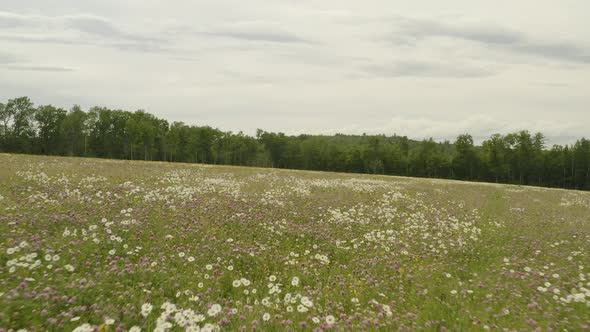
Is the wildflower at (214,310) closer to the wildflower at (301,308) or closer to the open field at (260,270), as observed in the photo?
the open field at (260,270)

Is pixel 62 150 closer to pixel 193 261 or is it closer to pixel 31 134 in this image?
pixel 31 134

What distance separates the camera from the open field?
426 centimetres

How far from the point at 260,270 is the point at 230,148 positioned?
9469cm

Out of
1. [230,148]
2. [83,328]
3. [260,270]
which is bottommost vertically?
[260,270]

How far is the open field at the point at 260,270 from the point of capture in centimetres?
426

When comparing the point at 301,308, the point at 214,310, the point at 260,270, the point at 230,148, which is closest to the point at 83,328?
the point at 214,310

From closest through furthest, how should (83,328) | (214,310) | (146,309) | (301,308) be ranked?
(83,328) → (146,309) → (214,310) → (301,308)

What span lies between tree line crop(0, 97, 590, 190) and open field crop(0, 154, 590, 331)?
83039mm

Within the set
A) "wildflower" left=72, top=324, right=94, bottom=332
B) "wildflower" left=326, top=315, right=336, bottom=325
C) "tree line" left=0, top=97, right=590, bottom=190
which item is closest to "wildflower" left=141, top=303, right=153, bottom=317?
"wildflower" left=72, top=324, right=94, bottom=332

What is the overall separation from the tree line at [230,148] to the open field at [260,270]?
3269 inches

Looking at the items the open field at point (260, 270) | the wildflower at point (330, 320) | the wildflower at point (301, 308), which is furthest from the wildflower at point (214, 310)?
the wildflower at point (330, 320)

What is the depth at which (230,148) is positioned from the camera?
98.7 m

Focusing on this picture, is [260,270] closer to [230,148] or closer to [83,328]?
[83,328]

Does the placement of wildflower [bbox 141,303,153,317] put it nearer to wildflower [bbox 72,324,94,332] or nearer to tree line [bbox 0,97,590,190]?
wildflower [bbox 72,324,94,332]
